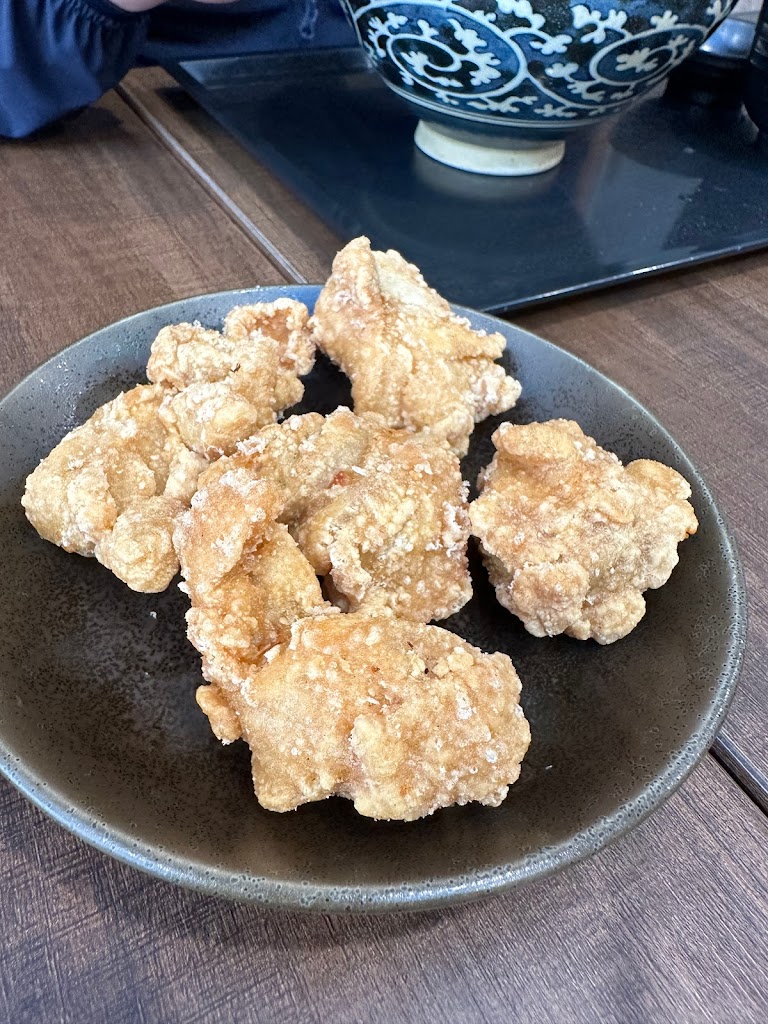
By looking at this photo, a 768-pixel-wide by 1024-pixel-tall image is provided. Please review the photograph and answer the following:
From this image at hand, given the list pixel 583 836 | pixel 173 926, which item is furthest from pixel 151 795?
pixel 583 836

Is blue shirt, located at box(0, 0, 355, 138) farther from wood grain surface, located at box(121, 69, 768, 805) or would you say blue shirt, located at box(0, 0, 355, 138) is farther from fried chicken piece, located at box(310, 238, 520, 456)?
fried chicken piece, located at box(310, 238, 520, 456)

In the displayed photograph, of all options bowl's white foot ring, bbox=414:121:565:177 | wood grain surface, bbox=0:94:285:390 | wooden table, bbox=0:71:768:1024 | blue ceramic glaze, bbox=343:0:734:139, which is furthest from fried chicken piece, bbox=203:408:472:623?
bowl's white foot ring, bbox=414:121:565:177

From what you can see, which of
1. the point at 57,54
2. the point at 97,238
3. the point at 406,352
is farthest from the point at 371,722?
the point at 57,54

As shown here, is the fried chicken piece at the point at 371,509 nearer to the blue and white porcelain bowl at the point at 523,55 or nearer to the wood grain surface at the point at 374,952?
the wood grain surface at the point at 374,952

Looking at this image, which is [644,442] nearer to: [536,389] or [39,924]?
[536,389]

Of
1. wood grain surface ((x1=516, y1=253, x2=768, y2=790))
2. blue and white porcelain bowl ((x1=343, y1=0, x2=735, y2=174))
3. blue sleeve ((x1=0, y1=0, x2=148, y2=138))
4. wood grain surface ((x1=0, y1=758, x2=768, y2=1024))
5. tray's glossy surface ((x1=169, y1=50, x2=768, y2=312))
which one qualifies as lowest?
wood grain surface ((x1=0, y1=758, x2=768, y2=1024))

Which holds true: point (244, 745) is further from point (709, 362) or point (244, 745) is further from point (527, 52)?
point (527, 52)

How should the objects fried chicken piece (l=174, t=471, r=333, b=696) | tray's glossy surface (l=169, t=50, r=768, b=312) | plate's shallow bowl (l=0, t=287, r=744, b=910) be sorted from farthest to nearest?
1. tray's glossy surface (l=169, t=50, r=768, b=312)
2. fried chicken piece (l=174, t=471, r=333, b=696)
3. plate's shallow bowl (l=0, t=287, r=744, b=910)

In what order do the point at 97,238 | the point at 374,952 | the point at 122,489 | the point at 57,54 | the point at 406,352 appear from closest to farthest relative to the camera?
the point at 374,952
the point at 122,489
the point at 406,352
the point at 97,238
the point at 57,54

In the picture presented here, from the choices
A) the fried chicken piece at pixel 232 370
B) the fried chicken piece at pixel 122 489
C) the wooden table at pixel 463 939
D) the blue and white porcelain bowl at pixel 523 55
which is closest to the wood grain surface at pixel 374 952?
the wooden table at pixel 463 939
